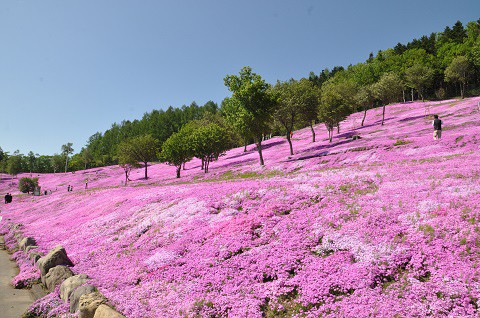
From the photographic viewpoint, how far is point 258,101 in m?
39.8

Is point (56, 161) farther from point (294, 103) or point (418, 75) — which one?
point (418, 75)

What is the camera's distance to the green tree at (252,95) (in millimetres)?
39253

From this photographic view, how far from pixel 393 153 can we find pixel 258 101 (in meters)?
19.6

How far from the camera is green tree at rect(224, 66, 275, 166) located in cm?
3925

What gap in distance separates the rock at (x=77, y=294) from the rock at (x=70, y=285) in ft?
Answer: 1.33

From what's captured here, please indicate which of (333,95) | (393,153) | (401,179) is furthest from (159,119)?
(401,179)

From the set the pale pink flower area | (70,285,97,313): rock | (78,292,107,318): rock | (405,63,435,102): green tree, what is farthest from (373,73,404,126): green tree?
(78,292,107,318): rock

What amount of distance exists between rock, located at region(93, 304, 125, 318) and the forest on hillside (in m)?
33.5

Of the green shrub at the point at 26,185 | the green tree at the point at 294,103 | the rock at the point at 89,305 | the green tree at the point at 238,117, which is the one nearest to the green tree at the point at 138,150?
the green shrub at the point at 26,185

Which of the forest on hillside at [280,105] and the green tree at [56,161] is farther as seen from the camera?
the green tree at [56,161]

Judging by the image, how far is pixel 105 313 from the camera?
25.6 feet

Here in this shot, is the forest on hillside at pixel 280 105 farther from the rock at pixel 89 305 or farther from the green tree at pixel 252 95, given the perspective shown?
the rock at pixel 89 305

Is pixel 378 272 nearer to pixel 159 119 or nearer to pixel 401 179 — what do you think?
pixel 401 179

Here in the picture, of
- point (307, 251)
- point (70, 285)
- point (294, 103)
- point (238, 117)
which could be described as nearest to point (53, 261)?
point (70, 285)
